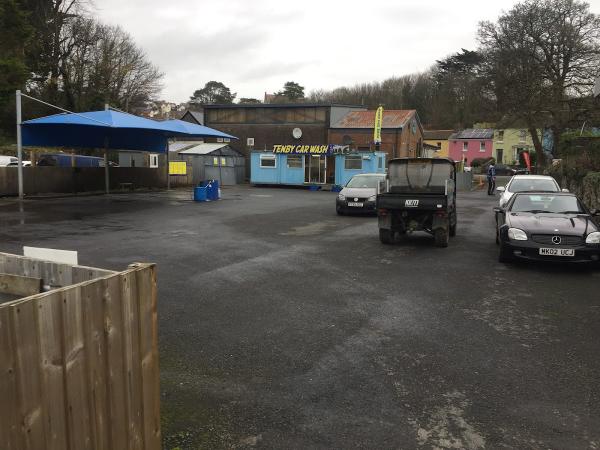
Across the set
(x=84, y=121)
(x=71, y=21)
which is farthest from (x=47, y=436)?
(x=71, y=21)

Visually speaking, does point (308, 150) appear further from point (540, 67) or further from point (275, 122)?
point (540, 67)

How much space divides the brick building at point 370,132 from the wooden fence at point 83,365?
39.0m

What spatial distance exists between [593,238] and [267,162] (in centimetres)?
2855

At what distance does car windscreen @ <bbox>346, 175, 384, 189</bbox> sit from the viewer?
19.3 m

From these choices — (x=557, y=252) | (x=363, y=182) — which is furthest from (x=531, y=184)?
(x=557, y=252)

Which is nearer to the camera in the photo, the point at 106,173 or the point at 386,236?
the point at 386,236

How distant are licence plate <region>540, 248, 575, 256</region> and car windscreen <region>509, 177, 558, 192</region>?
688cm

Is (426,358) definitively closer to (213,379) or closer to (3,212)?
(213,379)

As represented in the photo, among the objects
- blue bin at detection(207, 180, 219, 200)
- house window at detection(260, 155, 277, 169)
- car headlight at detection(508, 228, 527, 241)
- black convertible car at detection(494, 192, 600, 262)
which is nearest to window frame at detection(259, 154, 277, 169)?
house window at detection(260, 155, 277, 169)

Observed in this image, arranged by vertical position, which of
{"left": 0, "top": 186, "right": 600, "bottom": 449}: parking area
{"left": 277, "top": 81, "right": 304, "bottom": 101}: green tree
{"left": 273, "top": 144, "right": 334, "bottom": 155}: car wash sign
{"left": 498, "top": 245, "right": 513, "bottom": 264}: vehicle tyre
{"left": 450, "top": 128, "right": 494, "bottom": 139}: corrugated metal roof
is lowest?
{"left": 0, "top": 186, "right": 600, "bottom": 449}: parking area

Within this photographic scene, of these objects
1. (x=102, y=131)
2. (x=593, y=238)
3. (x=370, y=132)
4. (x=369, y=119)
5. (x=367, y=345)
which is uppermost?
(x=369, y=119)

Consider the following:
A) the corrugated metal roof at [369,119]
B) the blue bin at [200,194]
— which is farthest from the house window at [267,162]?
the blue bin at [200,194]

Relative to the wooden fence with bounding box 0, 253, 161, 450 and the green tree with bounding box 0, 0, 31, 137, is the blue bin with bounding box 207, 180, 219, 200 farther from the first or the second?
the wooden fence with bounding box 0, 253, 161, 450

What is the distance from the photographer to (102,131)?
25.6 m
